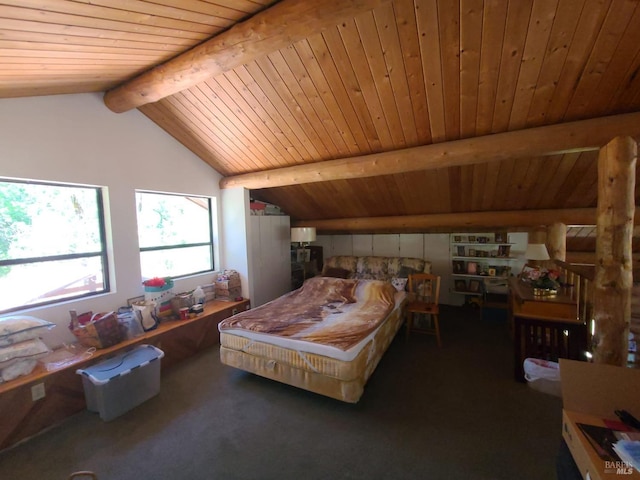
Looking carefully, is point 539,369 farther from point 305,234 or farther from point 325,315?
point 305,234

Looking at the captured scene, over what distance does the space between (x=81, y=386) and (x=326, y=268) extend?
3469 millimetres

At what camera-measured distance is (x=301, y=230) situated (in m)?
4.88

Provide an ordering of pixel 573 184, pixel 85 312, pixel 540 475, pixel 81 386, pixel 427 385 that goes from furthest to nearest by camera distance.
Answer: pixel 573 184 < pixel 85 312 < pixel 427 385 < pixel 81 386 < pixel 540 475

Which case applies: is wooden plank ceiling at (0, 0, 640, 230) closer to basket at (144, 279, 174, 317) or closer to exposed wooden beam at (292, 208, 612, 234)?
exposed wooden beam at (292, 208, 612, 234)

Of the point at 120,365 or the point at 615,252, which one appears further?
the point at 120,365

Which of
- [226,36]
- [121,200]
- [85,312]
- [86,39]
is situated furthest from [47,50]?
[85,312]

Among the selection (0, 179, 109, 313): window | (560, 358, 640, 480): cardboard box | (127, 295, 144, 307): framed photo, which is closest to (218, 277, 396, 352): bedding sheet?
(127, 295, 144, 307): framed photo

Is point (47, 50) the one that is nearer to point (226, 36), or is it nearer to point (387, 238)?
point (226, 36)

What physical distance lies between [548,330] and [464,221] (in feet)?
6.83

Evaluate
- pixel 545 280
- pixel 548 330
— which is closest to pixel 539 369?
pixel 548 330

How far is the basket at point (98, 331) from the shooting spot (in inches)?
103

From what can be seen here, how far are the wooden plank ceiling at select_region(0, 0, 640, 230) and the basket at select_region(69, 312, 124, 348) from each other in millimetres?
2076

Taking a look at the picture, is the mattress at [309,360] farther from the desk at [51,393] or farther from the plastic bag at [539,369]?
the plastic bag at [539,369]

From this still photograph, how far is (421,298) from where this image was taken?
4281 millimetres
